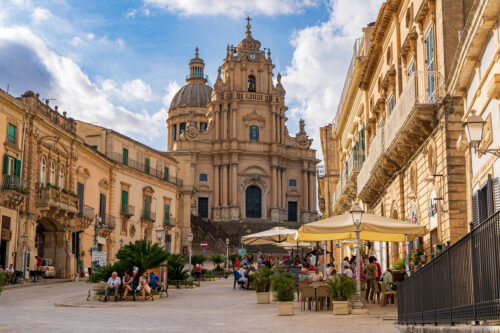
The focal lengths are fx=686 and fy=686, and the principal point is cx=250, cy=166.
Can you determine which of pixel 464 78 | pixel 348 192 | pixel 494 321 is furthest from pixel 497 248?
pixel 348 192

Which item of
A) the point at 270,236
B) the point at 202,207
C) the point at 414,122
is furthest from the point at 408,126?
the point at 202,207

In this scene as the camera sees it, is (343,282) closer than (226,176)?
Yes

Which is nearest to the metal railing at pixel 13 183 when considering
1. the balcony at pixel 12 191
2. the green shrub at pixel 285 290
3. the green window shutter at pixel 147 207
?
the balcony at pixel 12 191

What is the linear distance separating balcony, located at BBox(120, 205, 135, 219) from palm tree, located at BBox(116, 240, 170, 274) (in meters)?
25.4

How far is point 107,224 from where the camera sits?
47719 mm

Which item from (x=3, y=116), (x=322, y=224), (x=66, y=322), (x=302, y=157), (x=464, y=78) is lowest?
(x=66, y=322)

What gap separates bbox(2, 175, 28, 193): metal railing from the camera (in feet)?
110

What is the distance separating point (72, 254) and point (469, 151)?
29651mm

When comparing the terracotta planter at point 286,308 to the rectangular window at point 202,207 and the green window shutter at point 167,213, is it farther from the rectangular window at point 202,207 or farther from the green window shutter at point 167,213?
the rectangular window at point 202,207

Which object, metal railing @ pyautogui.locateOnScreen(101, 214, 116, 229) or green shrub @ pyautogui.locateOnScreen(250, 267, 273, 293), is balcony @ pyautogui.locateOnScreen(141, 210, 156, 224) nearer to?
metal railing @ pyautogui.locateOnScreen(101, 214, 116, 229)

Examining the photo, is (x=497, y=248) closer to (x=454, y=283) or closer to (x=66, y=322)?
(x=454, y=283)

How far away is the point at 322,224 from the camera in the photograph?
17.8 meters

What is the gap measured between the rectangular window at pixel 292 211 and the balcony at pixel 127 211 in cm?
2699

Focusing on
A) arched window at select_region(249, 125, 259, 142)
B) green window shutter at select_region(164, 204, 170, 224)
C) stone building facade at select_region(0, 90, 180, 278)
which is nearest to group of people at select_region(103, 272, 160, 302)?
stone building facade at select_region(0, 90, 180, 278)
